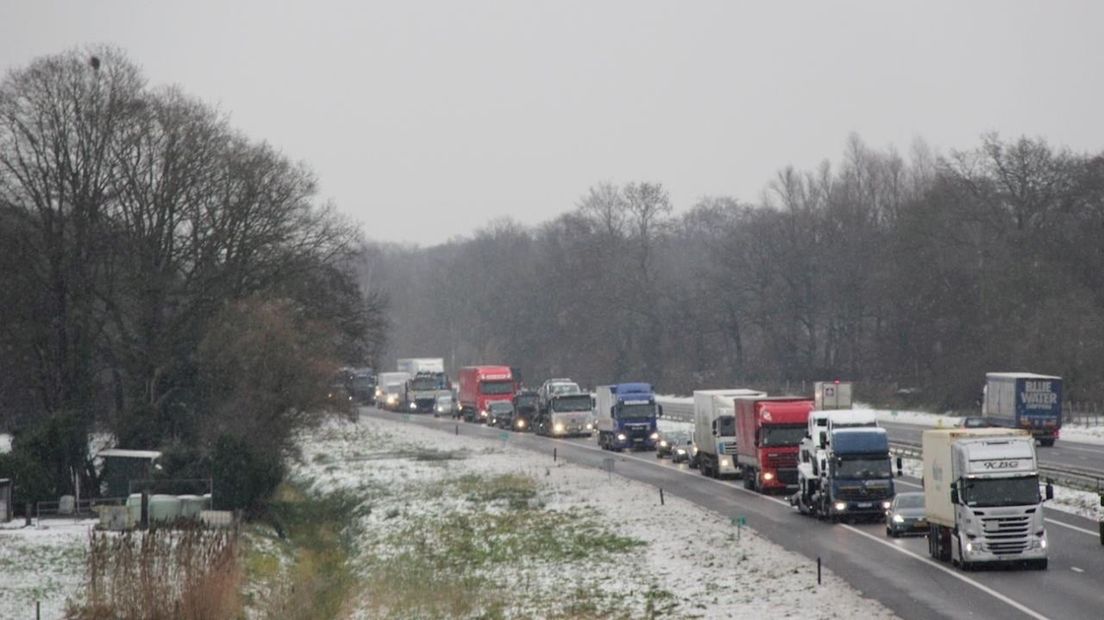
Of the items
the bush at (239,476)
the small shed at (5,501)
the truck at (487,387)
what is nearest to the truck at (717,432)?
the bush at (239,476)

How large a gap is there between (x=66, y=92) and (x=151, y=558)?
38.3m

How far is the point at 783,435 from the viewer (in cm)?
5481

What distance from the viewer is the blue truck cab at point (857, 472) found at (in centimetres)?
4556

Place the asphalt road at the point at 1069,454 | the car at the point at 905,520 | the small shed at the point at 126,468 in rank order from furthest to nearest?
the asphalt road at the point at 1069,454 < the small shed at the point at 126,468 < the car at the point at 905,520

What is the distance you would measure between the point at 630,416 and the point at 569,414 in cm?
1321

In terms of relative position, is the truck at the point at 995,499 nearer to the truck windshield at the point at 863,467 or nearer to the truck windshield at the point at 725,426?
the truck windshield at the point at 863,467

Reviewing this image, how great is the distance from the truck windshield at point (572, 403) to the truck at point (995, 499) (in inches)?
2347

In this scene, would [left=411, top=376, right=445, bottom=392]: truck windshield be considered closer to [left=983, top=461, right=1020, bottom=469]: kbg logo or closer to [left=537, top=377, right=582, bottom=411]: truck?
[left=537, top=377, right=582, bottom=411]: truck

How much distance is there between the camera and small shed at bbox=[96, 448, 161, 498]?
58.4 meters

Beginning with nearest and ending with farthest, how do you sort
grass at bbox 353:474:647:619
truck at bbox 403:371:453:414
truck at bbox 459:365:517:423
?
1. grass at bbox 353:474:647:619
2. truck at bbox 459:365:517:423
3. truck at bbox 403:371:453:414

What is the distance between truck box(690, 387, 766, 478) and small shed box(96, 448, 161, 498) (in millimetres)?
22788

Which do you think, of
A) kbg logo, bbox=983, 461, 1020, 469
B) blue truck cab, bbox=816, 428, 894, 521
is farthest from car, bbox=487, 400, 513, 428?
kbg logo, bbox=983, 461, 1020, 469

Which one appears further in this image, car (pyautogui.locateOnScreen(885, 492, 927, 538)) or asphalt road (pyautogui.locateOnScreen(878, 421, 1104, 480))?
asphalt road (pyautogui.locateOnScreen(878, 421, 1104, 480))

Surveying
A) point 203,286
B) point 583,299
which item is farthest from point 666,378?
point 203,286
